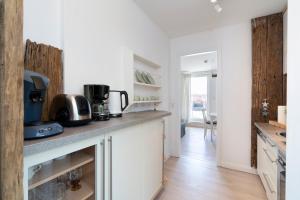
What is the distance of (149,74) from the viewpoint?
271 centimetres

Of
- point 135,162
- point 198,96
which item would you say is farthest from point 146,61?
point 198,96

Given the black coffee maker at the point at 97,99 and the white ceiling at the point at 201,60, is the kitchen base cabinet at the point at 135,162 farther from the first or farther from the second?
the white ceiling at the point at 201,60

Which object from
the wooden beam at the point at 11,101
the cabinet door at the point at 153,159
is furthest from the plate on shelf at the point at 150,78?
the wooden beam at the point at 11,101

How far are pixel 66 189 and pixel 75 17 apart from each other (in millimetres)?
1367

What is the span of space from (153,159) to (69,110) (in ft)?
3.83

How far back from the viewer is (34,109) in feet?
2.74

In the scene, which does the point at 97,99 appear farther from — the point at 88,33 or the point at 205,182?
the point at 205,182

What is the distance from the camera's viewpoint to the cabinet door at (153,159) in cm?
167

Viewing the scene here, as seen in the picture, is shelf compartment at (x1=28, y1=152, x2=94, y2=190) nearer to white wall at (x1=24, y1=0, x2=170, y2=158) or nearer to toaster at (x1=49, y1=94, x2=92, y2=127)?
toaster at (x1=49, y1=94, x2=92, y2=127)

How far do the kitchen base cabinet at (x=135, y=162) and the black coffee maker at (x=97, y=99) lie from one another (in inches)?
10.2

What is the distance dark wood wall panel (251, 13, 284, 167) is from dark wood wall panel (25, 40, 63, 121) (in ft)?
9.15

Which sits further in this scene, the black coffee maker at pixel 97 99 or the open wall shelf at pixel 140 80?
the open wall shelf at pixel 140 80

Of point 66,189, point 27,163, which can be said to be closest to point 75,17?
point 27,163
